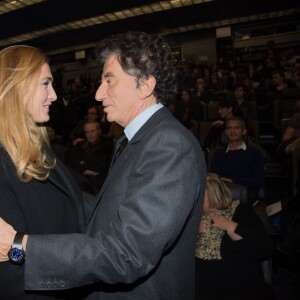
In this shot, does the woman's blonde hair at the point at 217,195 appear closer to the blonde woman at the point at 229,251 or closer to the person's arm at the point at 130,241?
the blonde woman at the point at 229,251

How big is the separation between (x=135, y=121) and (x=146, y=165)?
0.28 m

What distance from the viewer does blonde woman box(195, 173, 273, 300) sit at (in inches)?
72.6

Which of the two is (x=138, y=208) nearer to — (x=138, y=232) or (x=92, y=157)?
(x=138, y=232)

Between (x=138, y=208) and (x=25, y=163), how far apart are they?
49 cm

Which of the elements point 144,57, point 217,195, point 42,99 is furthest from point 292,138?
point 42,99

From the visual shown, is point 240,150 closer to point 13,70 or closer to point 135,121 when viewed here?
point 135,121

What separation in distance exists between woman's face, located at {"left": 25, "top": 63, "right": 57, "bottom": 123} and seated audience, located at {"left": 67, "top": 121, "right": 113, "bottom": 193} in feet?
8.72

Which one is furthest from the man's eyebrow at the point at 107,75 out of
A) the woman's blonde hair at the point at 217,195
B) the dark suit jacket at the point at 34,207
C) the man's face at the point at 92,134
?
the man's face at the point at 92,134

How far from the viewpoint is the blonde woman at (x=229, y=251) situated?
1.84 m

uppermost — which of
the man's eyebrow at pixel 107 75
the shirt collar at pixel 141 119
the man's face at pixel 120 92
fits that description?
the man's eyebrow at pixel 107 75

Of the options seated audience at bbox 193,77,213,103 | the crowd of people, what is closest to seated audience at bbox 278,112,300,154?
the crowd of people

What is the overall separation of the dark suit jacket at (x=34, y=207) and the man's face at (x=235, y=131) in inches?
101

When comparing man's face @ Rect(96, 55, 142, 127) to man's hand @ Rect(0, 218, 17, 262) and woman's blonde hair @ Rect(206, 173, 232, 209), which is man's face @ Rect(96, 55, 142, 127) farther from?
woman's blonde hair @ Rect(206, 173, 232, 209)

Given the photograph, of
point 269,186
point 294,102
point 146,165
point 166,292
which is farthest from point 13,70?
point 294,102
